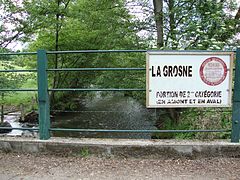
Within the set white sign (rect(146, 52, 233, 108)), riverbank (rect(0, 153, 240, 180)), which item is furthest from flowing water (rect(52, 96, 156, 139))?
white sign (rect(146, 52, 233, 108))

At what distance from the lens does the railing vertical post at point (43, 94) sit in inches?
140

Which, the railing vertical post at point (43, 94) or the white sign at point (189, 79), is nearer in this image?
the white sign at point (189, 79)

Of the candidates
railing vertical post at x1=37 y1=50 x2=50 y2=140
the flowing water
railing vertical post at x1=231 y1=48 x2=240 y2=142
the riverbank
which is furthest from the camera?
the flowing water

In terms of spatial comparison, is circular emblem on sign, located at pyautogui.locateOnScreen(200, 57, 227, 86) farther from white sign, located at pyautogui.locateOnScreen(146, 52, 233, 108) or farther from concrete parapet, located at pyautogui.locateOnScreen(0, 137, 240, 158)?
concrete parapet, located at pyautogui.locateOnScreen(0, 137, 240, 158)

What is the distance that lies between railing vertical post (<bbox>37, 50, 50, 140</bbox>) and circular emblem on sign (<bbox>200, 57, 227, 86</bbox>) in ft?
6.69

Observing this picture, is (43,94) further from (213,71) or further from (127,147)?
(213,71)

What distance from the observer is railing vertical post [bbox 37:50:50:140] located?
3.56 meters

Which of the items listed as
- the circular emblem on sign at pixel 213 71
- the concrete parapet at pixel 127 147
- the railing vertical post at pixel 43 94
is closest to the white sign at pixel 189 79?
the circular emblem on sign at pixel 213 71

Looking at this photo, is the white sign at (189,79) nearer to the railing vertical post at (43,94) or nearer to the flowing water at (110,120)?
the railing vertical post at (43,94)

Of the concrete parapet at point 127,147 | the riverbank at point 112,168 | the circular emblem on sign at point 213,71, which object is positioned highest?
the circular emblem on sign at point 213,71

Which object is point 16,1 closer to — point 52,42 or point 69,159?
point 52,42

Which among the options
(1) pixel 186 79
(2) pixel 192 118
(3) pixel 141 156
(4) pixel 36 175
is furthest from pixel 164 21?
(4) pixel 36 175

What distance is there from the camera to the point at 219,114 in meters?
4.87

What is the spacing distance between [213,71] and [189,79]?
316 mm
